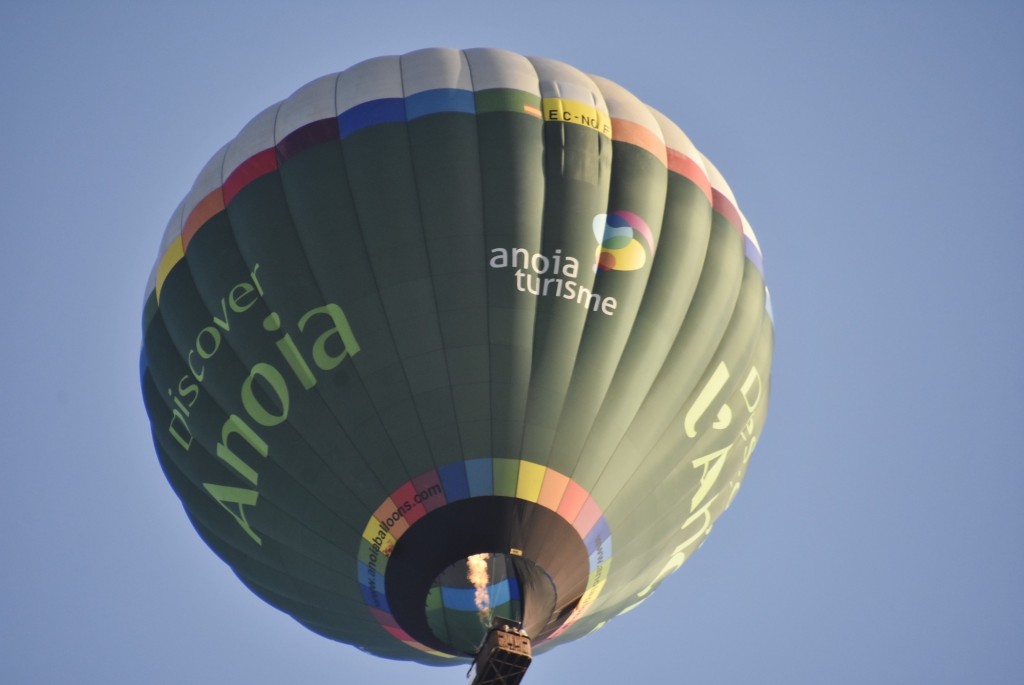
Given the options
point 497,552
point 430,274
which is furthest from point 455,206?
point 497,552

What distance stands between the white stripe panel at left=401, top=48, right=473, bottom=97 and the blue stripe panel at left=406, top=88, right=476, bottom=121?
6 centimetres

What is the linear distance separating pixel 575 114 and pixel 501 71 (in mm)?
747

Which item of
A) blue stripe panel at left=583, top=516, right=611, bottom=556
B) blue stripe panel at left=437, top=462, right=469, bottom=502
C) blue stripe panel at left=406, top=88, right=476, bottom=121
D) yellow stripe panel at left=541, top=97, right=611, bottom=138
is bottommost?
blue stripe panel at left=437, top=462, right=469, bottom=502

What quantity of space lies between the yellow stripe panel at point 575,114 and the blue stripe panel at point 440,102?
0.64 metres

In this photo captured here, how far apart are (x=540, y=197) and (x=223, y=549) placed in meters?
4.34

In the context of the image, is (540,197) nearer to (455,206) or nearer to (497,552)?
(455,206)

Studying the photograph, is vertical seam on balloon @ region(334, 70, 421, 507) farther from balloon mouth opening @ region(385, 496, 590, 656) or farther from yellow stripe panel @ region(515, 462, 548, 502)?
yellow stripe panel @ region(515, 462, 548, 502)

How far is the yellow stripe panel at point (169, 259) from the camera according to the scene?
14219 millimetres

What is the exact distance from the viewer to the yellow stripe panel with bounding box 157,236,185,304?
1422 centimetres

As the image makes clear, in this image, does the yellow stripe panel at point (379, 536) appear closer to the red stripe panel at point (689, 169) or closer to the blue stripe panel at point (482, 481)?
the blue stripe panel at point (482, 481)

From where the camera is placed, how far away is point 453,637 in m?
13.3

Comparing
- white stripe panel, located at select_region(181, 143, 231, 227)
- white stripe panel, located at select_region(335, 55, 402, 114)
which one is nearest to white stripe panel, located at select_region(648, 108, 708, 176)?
white stripe panel, located at select_region(335, 55, 402, 114)

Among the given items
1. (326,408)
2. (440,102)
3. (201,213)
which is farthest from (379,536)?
(440,102)

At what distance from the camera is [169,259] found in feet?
47.0
